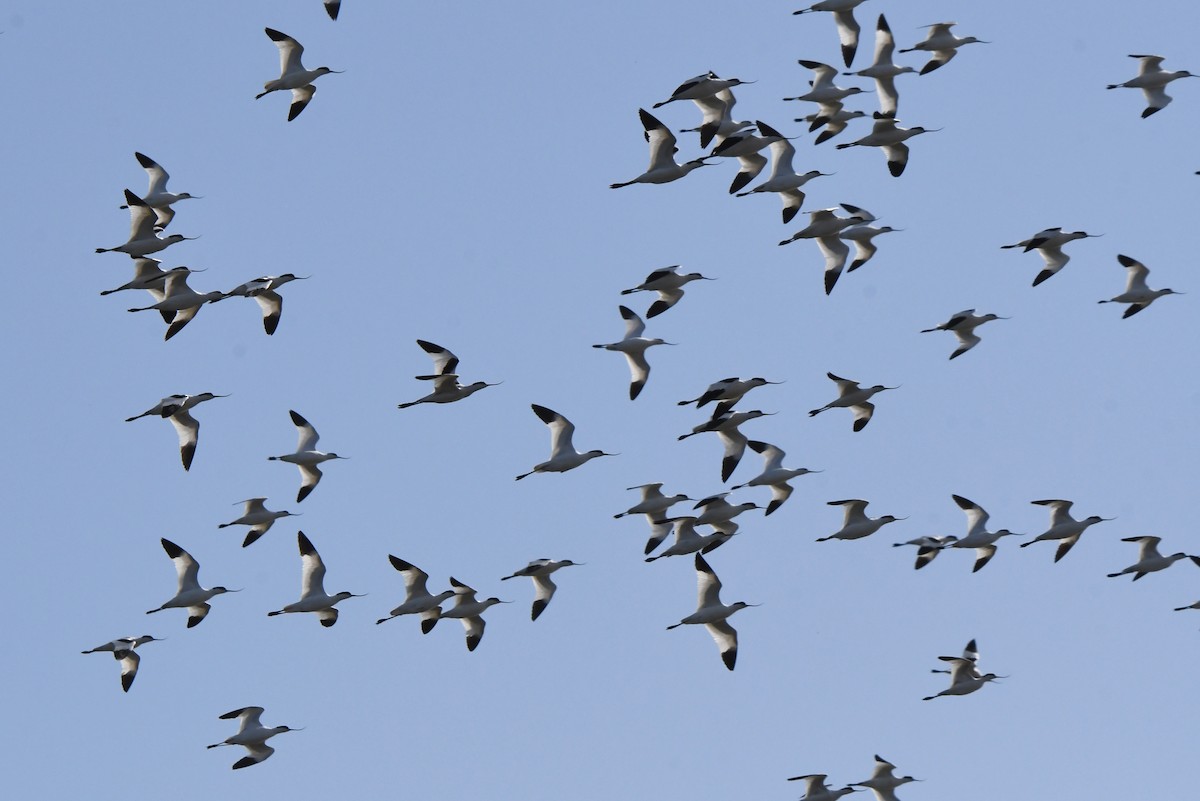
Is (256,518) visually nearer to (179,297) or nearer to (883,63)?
(179,297)

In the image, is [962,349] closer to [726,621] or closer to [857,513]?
[857,513]

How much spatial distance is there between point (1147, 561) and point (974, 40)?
9.03 metres

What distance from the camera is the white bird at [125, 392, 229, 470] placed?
36.0 m

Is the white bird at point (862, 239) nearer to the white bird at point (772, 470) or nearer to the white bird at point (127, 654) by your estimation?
the white bird at point (772, 470)

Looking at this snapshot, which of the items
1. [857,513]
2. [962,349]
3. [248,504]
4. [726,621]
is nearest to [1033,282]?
[962,349]

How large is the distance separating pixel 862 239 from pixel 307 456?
9785 mm

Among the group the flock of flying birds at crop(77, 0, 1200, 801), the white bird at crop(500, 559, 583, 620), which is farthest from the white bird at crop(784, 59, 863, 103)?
the white bird at crop(500, 559, 583, 620)

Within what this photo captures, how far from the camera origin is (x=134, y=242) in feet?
111

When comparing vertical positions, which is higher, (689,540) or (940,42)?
(940,42)

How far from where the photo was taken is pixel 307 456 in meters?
36.1

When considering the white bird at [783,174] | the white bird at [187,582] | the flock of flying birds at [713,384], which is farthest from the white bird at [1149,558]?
the white bird at [187,582]

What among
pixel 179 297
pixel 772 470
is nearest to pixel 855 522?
pixel 772 470

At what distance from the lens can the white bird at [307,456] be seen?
36156mm

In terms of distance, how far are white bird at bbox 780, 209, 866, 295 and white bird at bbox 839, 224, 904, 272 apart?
0.18 metres
